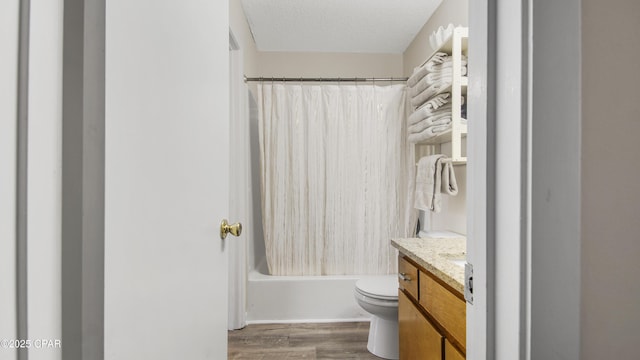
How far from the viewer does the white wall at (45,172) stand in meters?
0.38

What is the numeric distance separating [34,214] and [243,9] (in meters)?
2.50

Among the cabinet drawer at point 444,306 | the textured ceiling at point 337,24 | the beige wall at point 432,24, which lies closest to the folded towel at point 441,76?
the beige wall at point 432,24

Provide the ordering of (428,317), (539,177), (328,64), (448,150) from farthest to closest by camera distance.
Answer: (328,64), (448,150), (428,317), (539,177)

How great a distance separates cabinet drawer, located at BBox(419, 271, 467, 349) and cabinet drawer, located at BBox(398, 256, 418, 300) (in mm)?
73

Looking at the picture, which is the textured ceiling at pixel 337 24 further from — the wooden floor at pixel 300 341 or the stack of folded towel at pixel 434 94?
the wooden floor at pixel 300 341

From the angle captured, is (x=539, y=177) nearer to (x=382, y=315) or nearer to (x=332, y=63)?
(x=382, y=315)

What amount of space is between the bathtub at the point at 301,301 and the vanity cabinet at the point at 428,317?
3.28 feet

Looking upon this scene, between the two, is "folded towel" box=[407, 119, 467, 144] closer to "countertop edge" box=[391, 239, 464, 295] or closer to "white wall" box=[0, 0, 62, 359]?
"countertop edge" box=[391, 239, 464, 295]

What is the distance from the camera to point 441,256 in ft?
4.60

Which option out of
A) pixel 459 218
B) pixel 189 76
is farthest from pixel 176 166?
pixel 459 218

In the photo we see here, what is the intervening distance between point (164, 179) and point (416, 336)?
4.09 ft

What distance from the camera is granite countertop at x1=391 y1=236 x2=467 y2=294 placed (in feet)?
3.56

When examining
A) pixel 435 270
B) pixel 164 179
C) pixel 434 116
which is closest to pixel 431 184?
pixel 434 116

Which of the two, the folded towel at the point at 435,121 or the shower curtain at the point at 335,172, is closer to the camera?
the folded towel at the point at 435,121
